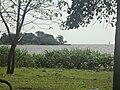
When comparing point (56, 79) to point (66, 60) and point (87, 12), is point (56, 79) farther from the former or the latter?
point (87, 12)

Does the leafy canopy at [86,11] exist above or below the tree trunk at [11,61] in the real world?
above

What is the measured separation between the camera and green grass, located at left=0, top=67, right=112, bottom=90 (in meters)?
2.93

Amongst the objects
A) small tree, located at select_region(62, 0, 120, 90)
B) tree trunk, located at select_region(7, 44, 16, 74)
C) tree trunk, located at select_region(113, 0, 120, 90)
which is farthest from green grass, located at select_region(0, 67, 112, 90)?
tree trunk, located at select_region(113, 0, 120, 90)

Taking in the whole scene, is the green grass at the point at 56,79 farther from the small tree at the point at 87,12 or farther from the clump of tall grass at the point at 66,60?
the small tree at the point at 87,12

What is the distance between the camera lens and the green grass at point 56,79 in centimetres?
293

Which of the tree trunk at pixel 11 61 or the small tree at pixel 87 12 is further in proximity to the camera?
the tree trunk at pixel 11 61

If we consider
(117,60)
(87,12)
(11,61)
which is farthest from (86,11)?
(11,61)

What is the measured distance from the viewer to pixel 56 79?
338 cm

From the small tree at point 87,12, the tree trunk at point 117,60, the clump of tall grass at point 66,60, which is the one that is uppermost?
the small tree at point 87,12

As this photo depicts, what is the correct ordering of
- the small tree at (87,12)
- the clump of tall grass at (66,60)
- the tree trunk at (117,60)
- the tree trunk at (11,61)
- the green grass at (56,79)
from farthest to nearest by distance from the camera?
the clump of tall grass at (66,60)
the tree trunk at (11,61)
the green grass at (56,79)
the small tree at (87,12)
the tree trunk at (117,60)

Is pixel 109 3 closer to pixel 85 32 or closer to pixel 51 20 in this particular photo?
pixel 85 32

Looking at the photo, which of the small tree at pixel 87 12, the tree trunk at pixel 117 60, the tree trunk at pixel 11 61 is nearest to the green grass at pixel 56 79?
the tree trunk at pixel 11 61

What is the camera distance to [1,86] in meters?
2.78

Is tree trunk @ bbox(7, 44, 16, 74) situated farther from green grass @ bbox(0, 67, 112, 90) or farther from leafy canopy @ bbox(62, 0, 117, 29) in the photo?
leafy canopy @ bbox(62, 0, 117, 29)
